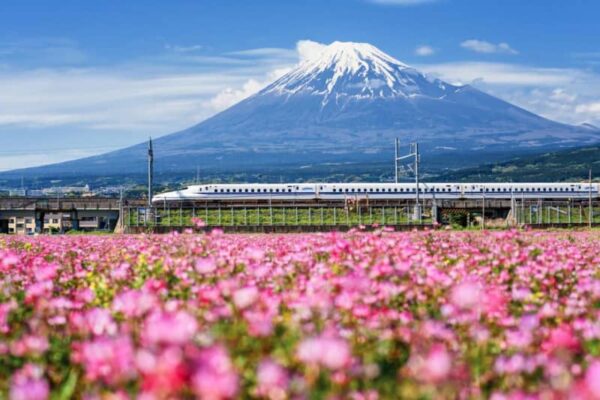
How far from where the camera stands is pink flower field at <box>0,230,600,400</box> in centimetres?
369

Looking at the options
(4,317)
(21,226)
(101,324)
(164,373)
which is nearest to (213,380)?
(164,373)

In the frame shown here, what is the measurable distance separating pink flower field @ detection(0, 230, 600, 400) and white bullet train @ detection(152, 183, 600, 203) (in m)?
66.3

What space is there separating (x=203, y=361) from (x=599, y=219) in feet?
176

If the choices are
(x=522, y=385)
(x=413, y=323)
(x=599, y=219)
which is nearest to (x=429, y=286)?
(x=413, y=323)

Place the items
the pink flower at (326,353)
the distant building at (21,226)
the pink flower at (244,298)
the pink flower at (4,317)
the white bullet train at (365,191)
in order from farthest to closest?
the white bullet train at (365,191)
the distant building at (21,226)
the pink flower at (4,317)
the pink flower at (244,298)
the pink flower at (326,353)

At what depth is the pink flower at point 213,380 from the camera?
10.3 feet

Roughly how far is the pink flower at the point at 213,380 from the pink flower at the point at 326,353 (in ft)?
1.13

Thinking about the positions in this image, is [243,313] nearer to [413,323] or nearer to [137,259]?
[413,323]

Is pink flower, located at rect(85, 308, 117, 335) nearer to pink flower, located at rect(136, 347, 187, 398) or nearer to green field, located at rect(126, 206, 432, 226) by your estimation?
pink flower, located at rect(136, 347, 187, 398)

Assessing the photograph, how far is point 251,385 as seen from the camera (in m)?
4.28

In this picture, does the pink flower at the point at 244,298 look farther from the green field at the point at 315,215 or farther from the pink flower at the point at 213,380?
the green field at the point at 315,215

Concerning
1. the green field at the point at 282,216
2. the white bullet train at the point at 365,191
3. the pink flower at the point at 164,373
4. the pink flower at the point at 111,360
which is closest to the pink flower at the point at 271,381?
the pink flower at the point at 164,373

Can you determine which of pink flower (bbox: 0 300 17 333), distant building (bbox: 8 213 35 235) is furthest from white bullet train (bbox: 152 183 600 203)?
pink flower (bbox: 0 300 17 333)

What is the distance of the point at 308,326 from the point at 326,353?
4.27 ft
